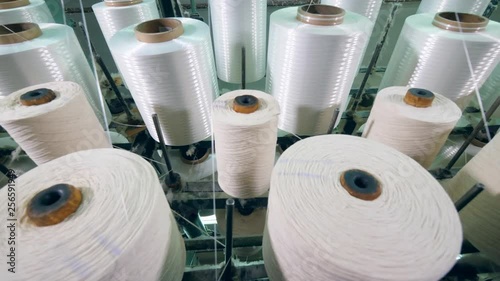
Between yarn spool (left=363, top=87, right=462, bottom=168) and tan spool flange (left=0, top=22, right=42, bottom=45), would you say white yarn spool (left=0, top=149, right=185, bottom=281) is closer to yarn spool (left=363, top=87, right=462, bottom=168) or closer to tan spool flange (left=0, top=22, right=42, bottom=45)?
tan spool flange (left=0, top=22, right=42, bottom=45)

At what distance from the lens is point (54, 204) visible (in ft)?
1.68

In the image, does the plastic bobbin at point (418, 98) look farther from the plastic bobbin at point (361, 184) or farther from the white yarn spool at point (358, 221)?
the plastic bobbin at point (361, 184)

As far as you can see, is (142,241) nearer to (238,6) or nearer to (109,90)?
(238,6)

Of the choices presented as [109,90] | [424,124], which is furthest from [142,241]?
[109,90]

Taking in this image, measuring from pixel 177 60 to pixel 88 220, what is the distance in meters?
0.63

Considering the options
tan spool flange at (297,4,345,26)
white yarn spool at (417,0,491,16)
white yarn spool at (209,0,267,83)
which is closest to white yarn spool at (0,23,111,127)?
white yarn spool at (209,0,267,83)

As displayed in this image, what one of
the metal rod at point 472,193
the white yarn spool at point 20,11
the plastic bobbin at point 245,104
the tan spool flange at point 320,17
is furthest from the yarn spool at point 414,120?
the white yarn spool at point 20,11

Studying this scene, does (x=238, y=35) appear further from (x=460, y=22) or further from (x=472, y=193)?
(x=472, y=193)

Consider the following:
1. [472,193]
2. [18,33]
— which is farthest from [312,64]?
[18,33]

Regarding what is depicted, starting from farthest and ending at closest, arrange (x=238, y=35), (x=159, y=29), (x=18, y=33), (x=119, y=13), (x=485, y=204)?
(x=238, y=35) → (x=119, y=13) → (x=159, y=29) → (x=18, y=33) → (x=485, y=204)

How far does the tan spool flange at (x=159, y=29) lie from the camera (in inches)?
36.6

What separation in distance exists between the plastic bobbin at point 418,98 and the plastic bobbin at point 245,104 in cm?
55

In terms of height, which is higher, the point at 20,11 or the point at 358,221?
the point at 20,11

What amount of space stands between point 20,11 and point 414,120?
2037 millimetres
